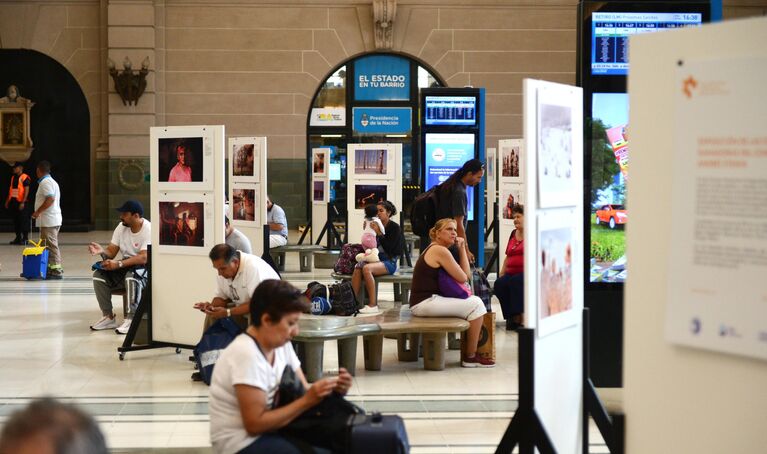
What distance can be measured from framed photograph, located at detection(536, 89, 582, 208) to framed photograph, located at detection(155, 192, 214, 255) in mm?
4281

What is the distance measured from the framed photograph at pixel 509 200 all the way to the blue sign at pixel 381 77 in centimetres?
1209

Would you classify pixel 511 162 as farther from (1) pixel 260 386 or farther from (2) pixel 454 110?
(1) pixel 260 386

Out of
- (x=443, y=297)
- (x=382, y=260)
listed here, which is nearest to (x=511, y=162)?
(x=382, y=260)

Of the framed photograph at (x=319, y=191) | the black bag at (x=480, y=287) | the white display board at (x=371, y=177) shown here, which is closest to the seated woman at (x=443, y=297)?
the black bag at (x=480, y=287)

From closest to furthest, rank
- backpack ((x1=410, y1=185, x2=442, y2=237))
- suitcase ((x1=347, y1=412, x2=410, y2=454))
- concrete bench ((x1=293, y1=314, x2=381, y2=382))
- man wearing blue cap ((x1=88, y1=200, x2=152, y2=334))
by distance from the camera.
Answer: suitcase ((x1=347, y1=412, x2=410, y2=454)) → concrete bench ((x1=293, y1=314, x2=381, y2=382)) → man wearing blue cap ((x1=88, y1=200, x2=152, y2=334)) → backpack ((x1=410, y1=185, x2=442, y2=237))

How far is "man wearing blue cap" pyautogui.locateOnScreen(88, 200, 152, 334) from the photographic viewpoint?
10094 mm

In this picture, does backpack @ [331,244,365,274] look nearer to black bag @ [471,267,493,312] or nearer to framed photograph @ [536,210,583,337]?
black bag @ [471,267,493,312]

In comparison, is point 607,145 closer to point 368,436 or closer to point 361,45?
point 368,436

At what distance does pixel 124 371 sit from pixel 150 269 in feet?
3.28

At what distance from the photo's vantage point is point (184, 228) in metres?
8.84

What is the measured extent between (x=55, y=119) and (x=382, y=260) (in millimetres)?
15459

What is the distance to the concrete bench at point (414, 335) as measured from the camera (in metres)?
8.18

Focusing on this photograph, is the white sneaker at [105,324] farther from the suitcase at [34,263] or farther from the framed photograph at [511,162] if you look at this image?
the framed photograph at [511,162]

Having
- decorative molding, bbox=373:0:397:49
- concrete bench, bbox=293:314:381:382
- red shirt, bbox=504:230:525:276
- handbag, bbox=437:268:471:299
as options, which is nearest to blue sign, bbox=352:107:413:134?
decorative molding, bbox=373:0:397:49
